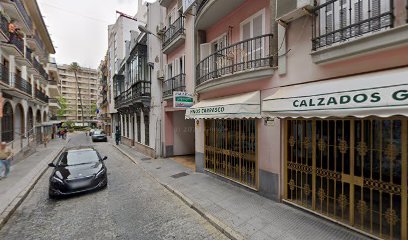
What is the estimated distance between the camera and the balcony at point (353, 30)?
3691 mm

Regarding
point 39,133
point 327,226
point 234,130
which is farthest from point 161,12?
point 39,133

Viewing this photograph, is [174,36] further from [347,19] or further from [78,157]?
[347,19]

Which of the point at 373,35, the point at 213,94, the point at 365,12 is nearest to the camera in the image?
the point at 373,35

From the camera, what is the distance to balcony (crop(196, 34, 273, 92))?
243 inches

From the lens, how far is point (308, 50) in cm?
511

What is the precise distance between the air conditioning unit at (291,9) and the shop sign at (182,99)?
5.57 m

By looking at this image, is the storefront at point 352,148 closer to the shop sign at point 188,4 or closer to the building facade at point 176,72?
the building facade at point 176,72

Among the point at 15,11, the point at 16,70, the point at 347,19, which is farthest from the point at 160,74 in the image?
the point at 16,70

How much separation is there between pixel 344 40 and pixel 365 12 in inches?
24.0

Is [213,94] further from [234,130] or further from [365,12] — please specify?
[365,12]

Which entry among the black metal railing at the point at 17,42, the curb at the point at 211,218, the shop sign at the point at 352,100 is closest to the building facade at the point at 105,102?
the black metal railing at the point at 17,42

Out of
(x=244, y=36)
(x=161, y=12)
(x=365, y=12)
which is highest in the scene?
(x=161, y=12)

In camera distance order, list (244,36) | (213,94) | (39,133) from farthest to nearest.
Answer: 1. (39,133)
2. (213,94)
3. (244,36)

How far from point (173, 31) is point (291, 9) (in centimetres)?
893
